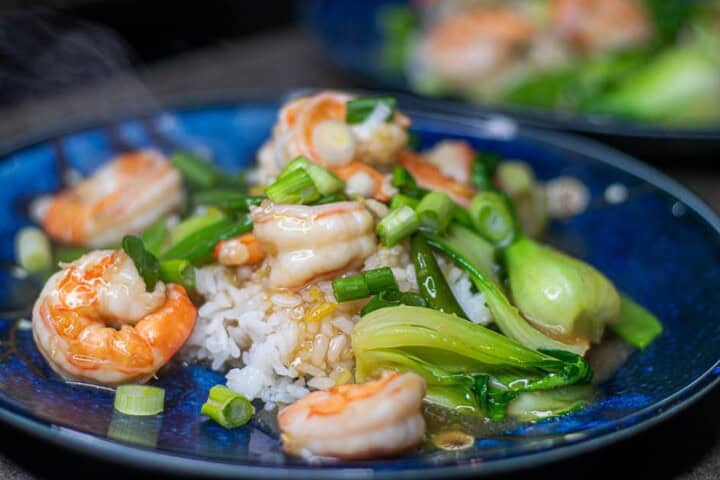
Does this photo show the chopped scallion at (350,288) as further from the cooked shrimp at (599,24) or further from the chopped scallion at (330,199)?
the cooked shrimp at (599,24)

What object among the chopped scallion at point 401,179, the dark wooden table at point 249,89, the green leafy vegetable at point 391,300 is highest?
the chopped scallion at point 401,179

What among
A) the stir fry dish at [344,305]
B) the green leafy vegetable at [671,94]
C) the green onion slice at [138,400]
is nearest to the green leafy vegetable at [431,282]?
the stir fry dish at [344,305]

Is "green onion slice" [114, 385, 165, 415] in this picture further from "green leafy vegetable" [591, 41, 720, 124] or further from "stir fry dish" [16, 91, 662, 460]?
"green leafy vegetable" [591, 41, 720, 124]

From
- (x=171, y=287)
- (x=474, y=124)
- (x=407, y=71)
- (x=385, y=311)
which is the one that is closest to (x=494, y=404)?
(x=385, y=311)

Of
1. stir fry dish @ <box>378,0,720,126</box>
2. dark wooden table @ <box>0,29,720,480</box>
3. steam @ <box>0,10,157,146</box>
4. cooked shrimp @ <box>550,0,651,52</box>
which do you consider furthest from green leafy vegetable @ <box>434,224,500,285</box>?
cooked shrimp @ <box>550,0,651,52</box>

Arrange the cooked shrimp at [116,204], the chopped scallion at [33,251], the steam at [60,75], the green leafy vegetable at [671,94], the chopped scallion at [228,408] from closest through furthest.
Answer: the chopped scallion at [228,408] < the chopped scallion at [33,251] < the cooked shrimp at [116,204] < the steam at [60,75] < the green leafy vegetable at [671,94]

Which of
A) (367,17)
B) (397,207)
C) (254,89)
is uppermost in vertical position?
(397,207)

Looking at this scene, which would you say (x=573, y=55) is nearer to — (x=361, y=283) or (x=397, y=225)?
(x=397, y=225)

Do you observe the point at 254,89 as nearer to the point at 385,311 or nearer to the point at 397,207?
the point at 397,207
